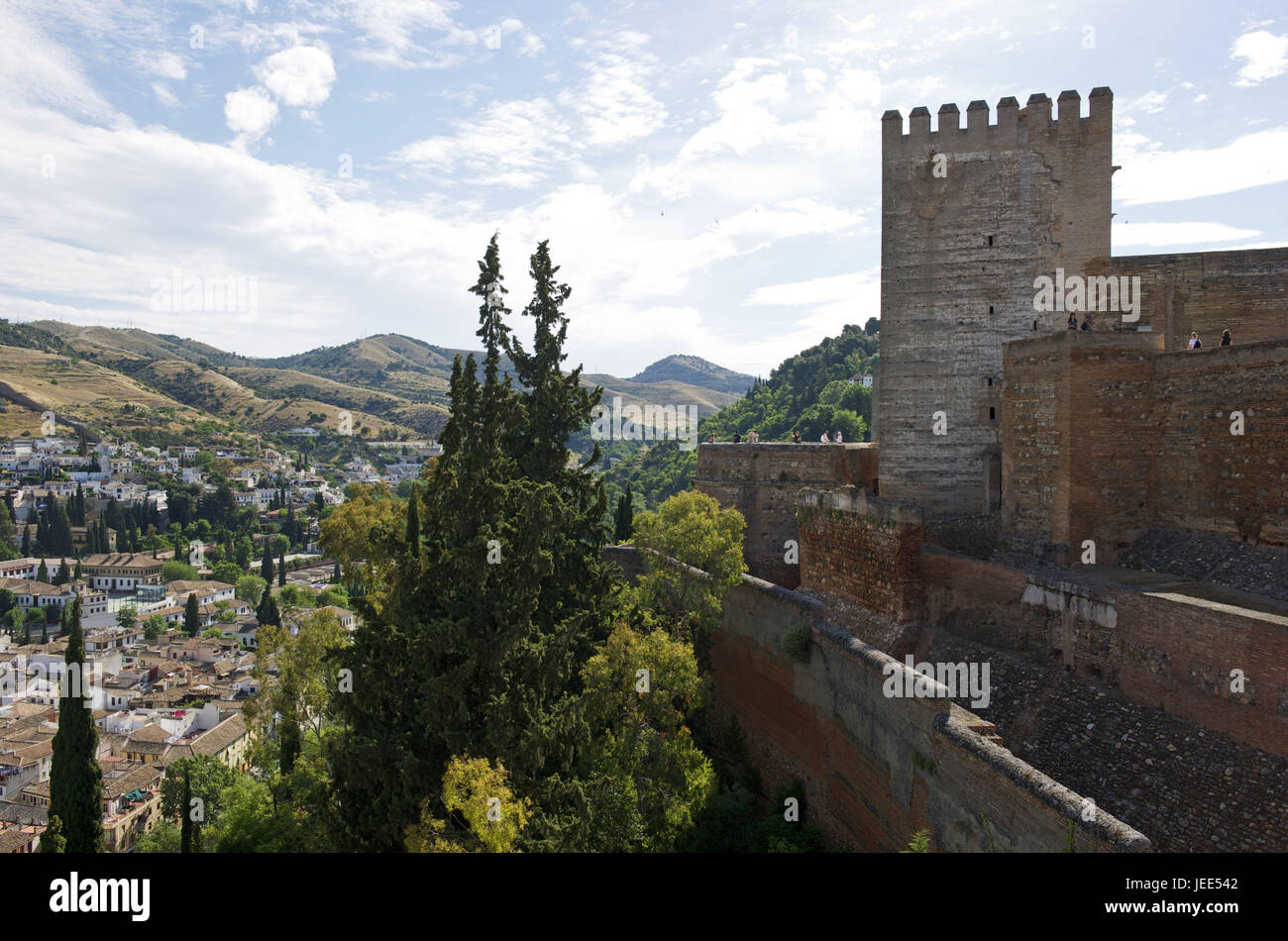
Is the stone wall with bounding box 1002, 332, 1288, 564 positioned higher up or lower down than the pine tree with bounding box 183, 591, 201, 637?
higher up

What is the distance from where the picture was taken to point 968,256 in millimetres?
19938

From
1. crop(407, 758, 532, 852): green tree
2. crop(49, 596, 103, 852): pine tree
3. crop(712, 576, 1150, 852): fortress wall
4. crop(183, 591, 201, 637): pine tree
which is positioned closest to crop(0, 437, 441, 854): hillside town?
crop(183, 591, 201, 637): pine tree

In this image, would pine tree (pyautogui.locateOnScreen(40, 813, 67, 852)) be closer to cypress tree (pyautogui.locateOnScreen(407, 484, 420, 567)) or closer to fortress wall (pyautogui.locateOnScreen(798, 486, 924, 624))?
cypress tree (pyautogui.locateOnScreen(407, 484, 420, 567))

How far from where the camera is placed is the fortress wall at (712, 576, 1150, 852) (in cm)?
882

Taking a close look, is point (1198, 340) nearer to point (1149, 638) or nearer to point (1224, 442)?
point (1224, 442)

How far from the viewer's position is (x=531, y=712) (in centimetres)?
1281

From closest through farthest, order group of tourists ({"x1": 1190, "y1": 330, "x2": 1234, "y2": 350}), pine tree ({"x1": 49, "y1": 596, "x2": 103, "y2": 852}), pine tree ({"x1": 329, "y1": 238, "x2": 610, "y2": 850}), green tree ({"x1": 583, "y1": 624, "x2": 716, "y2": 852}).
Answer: pine tree ({"x1": 329, "y1": 238, "x2": 610, "y2": 850}) → green tree ({"x1": 583, "y1": 624, "x2": 716, "y2": 852}) → group of tourists ({"x1": 1190, "y1": 330, "x2": 1234, "y2": 350}) → pine tree ({"x1": 49, "y1": 596, "x2": 103, "y2": 852})

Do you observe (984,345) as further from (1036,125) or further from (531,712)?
(531,712)

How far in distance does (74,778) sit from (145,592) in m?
89.7

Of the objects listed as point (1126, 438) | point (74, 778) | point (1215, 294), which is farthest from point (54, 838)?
point (1215, 294)

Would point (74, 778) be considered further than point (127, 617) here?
No

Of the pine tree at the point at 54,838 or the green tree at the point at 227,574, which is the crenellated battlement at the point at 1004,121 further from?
the green tree at the point at 227,574

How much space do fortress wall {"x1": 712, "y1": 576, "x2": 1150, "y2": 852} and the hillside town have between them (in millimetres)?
10957
